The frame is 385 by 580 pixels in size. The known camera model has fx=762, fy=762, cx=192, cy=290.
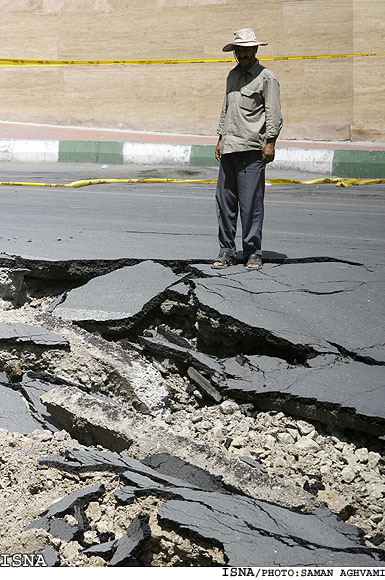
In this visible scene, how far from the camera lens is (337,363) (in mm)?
4113

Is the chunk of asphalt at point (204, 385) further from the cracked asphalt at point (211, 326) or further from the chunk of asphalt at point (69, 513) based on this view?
the chunk of asphalt at point (69, 513)

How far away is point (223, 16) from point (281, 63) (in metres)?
1.24

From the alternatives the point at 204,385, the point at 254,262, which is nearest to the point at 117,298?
the point at 204,385

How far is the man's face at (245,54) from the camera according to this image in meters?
4.99

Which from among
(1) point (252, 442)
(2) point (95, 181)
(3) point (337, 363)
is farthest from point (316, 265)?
(2) point (95, 181)

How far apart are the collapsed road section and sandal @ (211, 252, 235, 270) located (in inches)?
7.0

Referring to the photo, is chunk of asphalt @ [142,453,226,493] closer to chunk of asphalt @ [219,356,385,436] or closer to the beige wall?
chunk of asphalt @ [219,356,385,436]

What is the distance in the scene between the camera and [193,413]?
165 inches

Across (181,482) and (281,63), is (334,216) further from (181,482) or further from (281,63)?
(281,63)

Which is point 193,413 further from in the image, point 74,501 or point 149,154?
point 149,154

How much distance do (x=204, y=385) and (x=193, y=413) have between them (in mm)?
186

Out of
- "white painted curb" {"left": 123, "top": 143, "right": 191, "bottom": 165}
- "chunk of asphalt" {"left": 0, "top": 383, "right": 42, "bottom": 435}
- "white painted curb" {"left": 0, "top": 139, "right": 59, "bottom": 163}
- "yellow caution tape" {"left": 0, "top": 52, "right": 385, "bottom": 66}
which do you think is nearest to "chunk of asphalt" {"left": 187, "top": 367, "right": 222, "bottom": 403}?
"chunk of asphalt" {"left": 0, "top": 383, "right": 42, "bottom": 435}

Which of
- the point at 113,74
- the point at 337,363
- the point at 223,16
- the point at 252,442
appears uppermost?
the point at 223,16

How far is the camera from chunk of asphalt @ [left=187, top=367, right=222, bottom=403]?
4186 mm
